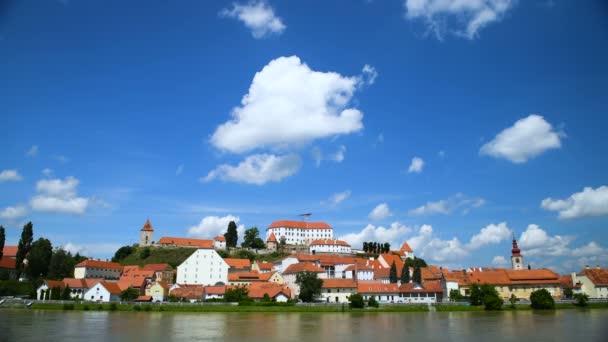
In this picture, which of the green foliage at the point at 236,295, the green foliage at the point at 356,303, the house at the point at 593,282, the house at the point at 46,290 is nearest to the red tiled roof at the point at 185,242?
the house at the point at 46,290

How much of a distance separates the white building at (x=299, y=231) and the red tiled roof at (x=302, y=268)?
41468 mm

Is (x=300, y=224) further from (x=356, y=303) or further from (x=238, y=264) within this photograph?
(x=356, y=303)

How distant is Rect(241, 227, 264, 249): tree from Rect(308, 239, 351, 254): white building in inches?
481

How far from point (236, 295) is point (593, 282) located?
5526 centimetres

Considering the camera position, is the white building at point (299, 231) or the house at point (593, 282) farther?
the white building at point (299, 231)

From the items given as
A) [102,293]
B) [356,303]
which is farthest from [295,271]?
[102,293]

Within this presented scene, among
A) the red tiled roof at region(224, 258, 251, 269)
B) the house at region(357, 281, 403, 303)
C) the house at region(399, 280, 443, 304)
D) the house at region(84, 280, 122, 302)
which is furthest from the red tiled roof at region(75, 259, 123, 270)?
the house at region(399, 280, 443, 304)

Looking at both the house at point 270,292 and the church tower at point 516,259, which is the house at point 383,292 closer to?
the house at point 270,292

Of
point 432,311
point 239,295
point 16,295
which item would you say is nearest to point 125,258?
point 16,295

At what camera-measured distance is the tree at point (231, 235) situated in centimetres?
10575

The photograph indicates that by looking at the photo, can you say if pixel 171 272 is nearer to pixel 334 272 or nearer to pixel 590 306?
pixel 334 272

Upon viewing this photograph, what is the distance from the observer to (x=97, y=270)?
85.4 metres

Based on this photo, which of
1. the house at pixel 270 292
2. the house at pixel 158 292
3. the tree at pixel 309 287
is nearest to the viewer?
the house at pixel 270 292

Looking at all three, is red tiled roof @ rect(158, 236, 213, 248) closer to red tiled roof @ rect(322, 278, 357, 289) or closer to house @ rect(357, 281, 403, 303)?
red tiled roof @ rect(322, 278, 357, 289)
